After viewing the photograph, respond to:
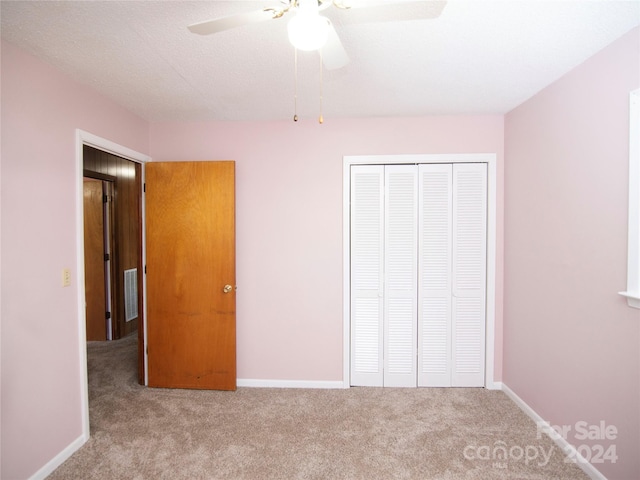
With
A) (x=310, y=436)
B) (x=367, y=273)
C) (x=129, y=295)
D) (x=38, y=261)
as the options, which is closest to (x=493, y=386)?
(x=367, y=273)

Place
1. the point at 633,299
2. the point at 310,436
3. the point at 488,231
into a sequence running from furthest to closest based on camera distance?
the point at 488,231 → the point at 310,436 → the point at 633,299

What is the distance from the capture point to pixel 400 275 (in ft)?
8.71

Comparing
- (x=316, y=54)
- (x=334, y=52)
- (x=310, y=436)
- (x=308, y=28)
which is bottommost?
(x=310, y=436)

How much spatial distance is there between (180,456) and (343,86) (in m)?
2.71

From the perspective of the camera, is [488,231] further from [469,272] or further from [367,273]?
[367,273]

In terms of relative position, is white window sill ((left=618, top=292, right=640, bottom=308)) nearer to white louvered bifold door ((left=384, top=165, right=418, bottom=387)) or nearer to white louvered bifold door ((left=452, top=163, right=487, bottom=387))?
white louvered bifold door ((left=452, top=163, right=487, bottom=387))

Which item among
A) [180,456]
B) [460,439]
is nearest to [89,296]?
[180,456]

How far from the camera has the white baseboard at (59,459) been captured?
1.69 meters

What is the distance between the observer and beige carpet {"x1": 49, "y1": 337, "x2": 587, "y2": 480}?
1746 millimetres

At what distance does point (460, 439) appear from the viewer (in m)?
1.99

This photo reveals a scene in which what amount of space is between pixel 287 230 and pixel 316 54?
1439 mm

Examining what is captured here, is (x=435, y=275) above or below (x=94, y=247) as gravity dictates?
below

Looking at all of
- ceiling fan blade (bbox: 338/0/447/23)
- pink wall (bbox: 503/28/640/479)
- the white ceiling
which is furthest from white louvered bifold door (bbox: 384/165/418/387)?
ceiling fan blade (bbox: 338/0/447/23)

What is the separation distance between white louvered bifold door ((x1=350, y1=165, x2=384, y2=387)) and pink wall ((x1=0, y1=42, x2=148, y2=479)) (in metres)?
2.09
